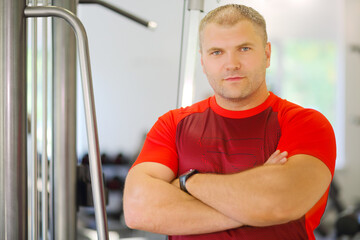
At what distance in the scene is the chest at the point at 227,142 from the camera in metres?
1.22

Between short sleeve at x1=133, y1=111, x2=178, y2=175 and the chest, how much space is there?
2 cm

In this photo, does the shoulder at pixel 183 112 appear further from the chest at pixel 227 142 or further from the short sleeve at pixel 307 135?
the short sleeve at pixel 307 135

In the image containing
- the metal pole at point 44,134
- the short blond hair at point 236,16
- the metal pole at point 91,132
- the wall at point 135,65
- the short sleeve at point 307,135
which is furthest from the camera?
the wall at point 135,65

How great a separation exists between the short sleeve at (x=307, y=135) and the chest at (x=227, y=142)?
37 mm

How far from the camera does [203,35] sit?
Result: 132 centimetres

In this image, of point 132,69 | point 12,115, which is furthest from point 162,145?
point 12,115

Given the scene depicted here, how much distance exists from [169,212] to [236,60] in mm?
480

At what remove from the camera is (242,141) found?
125cm

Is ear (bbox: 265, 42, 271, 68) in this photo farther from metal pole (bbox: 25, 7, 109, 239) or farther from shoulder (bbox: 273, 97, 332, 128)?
metal pole (bbox: 25, 7, 109, 239)

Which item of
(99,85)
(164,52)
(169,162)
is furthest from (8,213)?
(164,52)

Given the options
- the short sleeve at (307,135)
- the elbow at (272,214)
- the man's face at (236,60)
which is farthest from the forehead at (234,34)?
the elbow at (272,214)

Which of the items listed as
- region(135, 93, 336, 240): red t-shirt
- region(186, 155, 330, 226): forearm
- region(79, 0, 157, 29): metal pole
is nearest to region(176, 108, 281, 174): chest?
region(135, 93, 336, 240): red t-shirt

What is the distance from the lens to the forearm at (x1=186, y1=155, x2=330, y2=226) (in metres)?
1.04

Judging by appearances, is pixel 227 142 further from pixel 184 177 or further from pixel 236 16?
pixel 236 16
